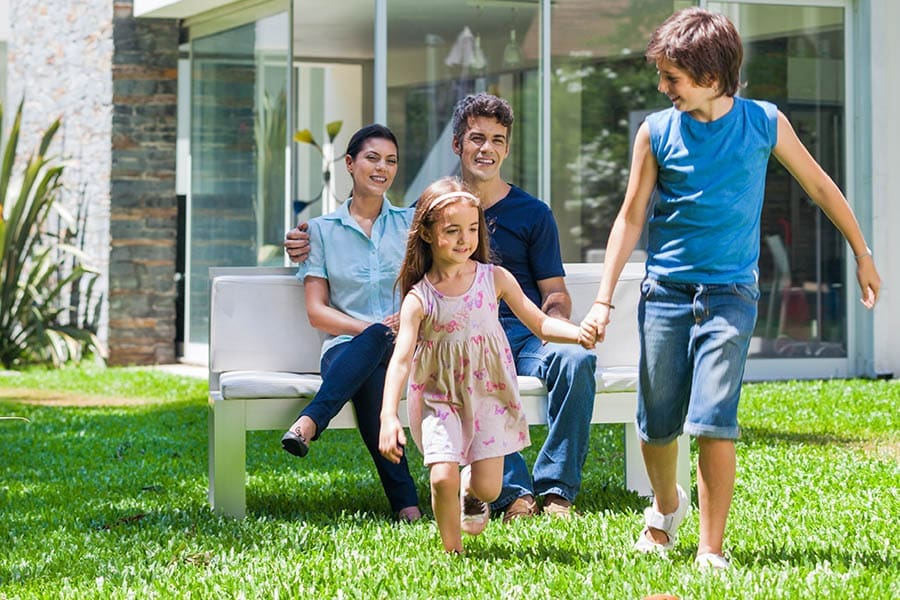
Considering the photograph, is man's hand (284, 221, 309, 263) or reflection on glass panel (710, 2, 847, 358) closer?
man's hand (284, 221, 309, 263)

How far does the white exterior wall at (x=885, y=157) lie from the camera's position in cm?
1030

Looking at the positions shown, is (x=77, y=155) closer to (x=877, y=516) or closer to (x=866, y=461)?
(x=866, y=461)

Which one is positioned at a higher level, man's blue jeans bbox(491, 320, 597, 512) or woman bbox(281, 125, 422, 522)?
woman bbox(281, 125, 422, 522)

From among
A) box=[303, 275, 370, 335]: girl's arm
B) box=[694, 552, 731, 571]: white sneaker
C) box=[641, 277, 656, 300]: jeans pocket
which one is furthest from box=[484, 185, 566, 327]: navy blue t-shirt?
box=[694, 552, 731, 571]: white sneaker

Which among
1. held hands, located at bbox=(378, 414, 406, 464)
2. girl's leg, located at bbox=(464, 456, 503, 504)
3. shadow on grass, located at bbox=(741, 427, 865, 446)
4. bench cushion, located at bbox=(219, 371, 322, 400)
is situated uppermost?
bench cushion, located at bbox=(219, 371, 322, 400)

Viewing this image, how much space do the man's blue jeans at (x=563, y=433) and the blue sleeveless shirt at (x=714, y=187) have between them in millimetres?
1057

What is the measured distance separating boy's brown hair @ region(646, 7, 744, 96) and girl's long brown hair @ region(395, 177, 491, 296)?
721mm

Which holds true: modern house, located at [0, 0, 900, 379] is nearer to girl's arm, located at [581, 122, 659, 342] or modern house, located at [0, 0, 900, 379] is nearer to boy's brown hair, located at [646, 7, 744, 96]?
girl's arm, located at [581, 122, 659, 342]

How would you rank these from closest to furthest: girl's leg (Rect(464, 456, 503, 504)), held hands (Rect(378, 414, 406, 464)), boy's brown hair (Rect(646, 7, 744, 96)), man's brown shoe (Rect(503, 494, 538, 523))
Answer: boy's brown hair (Rect(646, 7, 744, 96)), held hands (Rect(378, 414, 406, 464)), girl's leg (Rect(464, 456, 503, 504)), man's brown shoe (Rect(503, 494, 538, 523))

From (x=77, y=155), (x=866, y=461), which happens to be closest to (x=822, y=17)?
(x=866, y=461)

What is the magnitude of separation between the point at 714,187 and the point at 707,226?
0.33 ft

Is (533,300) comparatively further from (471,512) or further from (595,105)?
(595,105)

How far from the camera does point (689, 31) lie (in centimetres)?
362

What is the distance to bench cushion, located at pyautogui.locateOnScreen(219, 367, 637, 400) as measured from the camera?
479cm
